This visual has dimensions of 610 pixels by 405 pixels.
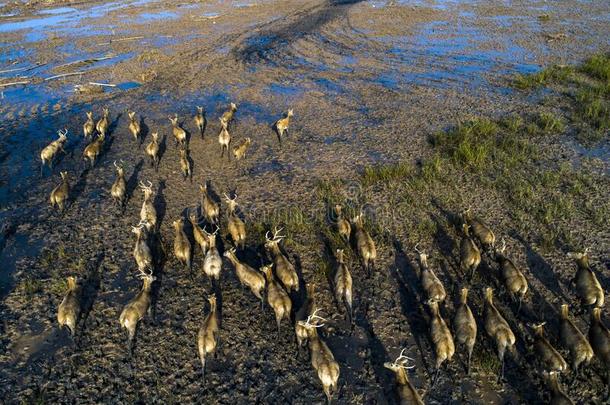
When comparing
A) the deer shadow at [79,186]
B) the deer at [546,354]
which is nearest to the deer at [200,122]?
the deer shadow at [79,186]

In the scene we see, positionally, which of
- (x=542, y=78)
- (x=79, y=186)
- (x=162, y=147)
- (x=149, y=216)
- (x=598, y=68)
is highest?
(x=598, y=68)

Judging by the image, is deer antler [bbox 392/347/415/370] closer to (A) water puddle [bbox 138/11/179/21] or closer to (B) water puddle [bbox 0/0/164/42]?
(B) water puddle [bbox 0/0/164/42]

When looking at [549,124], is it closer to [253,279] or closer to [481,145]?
[481,145]

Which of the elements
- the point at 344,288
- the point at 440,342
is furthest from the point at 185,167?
the point at 440,342

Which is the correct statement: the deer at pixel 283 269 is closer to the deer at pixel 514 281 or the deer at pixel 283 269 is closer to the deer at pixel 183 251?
the deer at pixel 183 251

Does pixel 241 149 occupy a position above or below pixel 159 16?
below

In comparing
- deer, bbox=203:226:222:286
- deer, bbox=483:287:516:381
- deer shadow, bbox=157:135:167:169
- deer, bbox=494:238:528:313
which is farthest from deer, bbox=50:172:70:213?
deer, bbox=494:238:528:313
